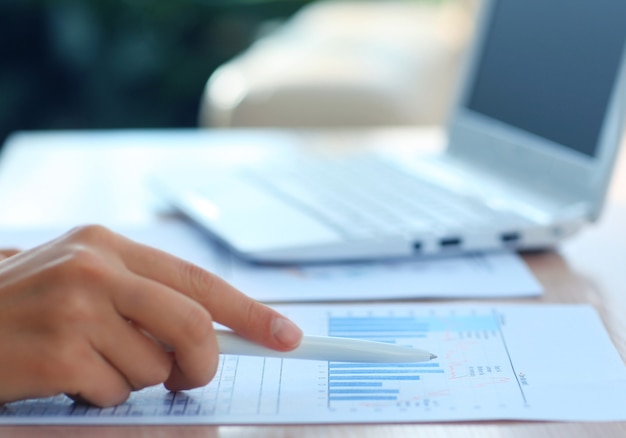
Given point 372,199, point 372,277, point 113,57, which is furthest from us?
point 113,57

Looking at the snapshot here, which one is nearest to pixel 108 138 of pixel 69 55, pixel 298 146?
pixel 298 146

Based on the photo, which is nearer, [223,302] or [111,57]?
[223,302]

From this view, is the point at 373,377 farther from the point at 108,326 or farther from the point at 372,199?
the point at 372,199

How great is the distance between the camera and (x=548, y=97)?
3.05 feet

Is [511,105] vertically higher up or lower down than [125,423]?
higher up

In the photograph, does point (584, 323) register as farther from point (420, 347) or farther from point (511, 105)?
point (511, 105)

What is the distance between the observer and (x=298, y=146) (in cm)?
124

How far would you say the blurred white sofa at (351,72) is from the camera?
6.33 feet

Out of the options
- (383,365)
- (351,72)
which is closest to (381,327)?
(383,365)

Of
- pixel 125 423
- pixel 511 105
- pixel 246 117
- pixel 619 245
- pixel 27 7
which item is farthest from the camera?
pixel 27 7

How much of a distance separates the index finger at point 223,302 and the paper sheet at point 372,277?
0.17m

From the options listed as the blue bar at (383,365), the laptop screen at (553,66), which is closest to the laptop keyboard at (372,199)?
the laptop screen at (553,66)

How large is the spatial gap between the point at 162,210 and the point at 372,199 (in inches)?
8.2

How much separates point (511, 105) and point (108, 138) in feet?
1.72
